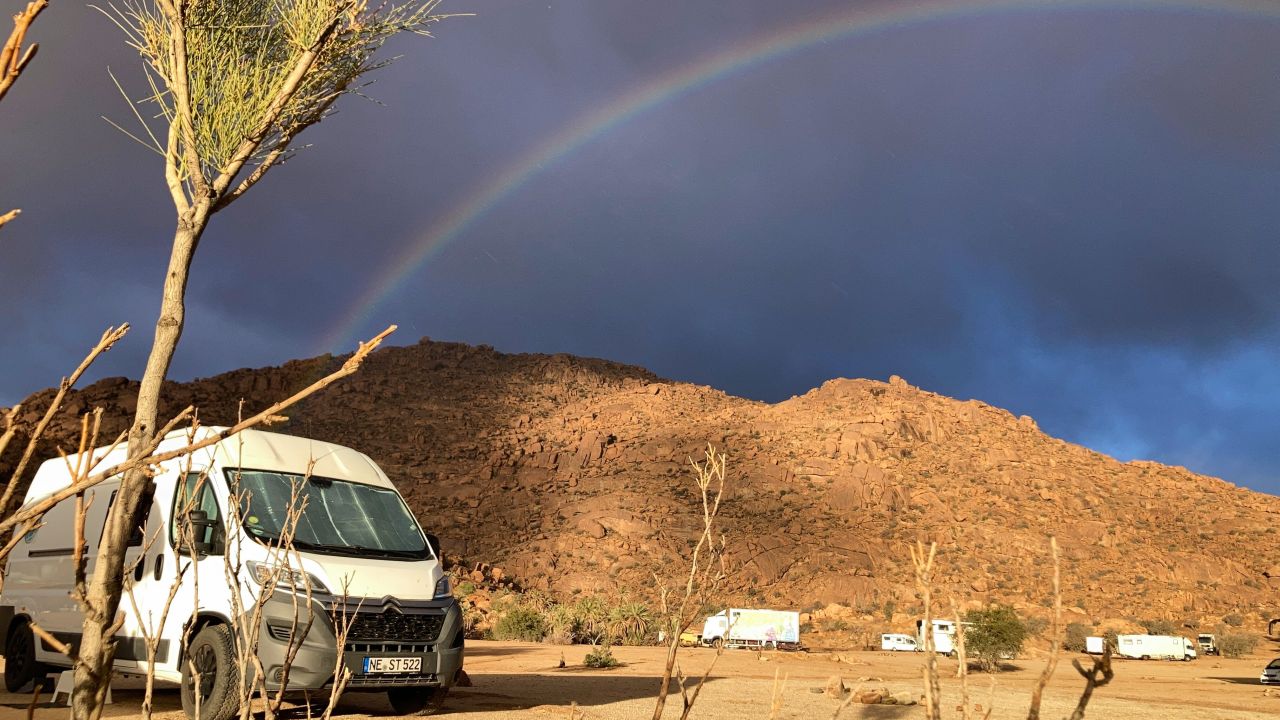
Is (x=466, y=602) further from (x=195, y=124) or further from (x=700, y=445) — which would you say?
(x=195, y=124)

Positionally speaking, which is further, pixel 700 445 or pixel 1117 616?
pixel 700 445

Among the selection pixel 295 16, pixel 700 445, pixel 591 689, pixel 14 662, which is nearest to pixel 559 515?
pixel 700 445

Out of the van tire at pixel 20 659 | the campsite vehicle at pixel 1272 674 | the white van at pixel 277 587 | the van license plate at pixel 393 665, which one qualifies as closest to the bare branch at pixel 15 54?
the white van at pixel 277 587

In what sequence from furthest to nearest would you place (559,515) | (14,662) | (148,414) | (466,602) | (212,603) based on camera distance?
1. (559,515)
2. (466,602)
3. (14,662)
4. (212,603)
5. (148,414)

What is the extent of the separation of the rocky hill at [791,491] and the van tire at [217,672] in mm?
32726

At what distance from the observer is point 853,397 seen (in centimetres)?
7394

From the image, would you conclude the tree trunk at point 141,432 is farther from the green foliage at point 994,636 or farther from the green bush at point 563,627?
the green foliage at point 994,636

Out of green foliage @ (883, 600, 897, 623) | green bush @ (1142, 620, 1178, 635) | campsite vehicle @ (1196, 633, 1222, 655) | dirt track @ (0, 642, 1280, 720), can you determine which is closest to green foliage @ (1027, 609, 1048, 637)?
green bush @ (1142, 620, 1178, 635)

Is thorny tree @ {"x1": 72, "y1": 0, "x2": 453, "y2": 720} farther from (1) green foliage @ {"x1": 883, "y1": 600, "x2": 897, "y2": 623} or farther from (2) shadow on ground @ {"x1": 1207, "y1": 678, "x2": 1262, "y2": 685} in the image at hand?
(1) green foliage @ {"x1": 883, "y1": 600, "x2": 897, "y2": 623}

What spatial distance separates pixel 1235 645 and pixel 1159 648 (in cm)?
512

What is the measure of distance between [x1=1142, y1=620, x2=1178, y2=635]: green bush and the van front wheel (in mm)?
44572

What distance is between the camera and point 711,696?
493 inches

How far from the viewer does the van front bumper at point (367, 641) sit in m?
7.89

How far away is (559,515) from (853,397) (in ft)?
97.6
